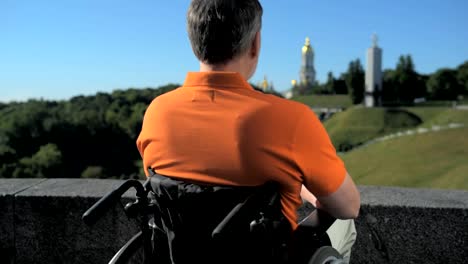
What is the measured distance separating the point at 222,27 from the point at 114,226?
1.91m

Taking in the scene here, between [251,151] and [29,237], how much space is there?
2256 millimetres

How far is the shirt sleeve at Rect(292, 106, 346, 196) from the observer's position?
1.52m

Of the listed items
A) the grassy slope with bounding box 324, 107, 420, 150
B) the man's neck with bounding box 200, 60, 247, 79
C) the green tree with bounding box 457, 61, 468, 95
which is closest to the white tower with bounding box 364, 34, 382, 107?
the grassy slope with bounding box 324, 107, 420, 150

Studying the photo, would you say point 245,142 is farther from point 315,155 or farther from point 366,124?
point 366,124

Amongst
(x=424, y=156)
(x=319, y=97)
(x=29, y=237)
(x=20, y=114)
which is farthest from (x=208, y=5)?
(x=319, y=97)

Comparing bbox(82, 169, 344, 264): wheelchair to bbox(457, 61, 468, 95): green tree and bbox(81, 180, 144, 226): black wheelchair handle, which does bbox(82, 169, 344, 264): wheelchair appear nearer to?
bbox(81, 180, 144, 226): black wheelchair handle

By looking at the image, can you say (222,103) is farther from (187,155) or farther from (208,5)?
(208,5)

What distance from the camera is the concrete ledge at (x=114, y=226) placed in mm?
2867

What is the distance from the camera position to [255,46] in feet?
5.65

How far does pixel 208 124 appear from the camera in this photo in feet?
5.16

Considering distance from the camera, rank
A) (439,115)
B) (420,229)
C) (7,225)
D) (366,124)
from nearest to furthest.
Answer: (420,229), (7,225), (439,115), (366,124)

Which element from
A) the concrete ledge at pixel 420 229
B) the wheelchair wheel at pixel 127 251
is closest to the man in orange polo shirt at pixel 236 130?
the wheelchair wheel at pixel 127 251

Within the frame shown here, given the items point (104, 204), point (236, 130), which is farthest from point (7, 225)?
point (236, 130)

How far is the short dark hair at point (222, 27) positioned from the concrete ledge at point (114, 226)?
5.19 feet
